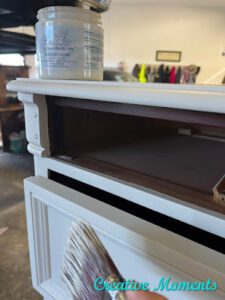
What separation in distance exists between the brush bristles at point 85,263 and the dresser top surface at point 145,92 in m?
0.16

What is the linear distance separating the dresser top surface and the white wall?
3.36 metres

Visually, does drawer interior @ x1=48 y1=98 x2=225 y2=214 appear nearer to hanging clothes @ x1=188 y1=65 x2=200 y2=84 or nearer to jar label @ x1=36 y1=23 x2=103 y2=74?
jar label @ x1=36 y1=23 x2=103 y2=74

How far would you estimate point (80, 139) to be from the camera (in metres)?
0.56

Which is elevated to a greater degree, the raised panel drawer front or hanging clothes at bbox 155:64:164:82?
hanging clothes at bbox 155:64:164:82

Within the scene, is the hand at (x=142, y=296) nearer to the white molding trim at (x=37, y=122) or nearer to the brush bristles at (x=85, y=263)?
the brush bristles at (x=85, y=263)

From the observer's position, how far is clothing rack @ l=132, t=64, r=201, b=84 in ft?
10.8

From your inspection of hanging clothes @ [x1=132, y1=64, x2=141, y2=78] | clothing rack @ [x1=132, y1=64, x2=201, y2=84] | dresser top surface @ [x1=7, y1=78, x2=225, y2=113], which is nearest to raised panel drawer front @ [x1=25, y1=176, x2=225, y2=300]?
dresser top surface @ [x1=7, y1=78, x2=225, y2=113]

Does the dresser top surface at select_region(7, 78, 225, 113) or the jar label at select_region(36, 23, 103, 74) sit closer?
the dresser top surface at select_region(7, 78, 225, 113)

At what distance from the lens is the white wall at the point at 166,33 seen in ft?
10.7

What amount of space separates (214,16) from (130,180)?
3.58 m

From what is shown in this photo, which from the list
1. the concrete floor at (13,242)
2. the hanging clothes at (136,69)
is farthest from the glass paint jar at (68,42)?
the hanging clothes at (136,69)

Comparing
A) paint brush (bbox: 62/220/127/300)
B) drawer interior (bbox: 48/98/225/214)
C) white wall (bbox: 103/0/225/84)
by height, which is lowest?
paint brush (bbox: 62/220/127/300)

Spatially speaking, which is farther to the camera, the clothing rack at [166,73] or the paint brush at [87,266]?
the clothing rack at [166,73]

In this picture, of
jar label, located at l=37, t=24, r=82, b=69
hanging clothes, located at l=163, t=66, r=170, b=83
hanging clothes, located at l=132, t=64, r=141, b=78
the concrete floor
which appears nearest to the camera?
jar label, located at l=37, t=24, r=82, b=69
